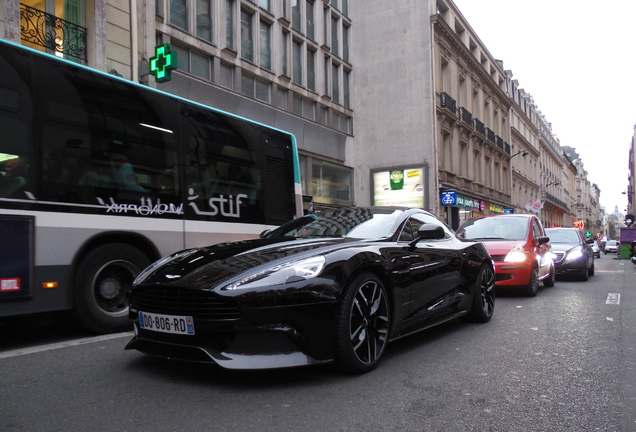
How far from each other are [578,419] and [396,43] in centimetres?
3086

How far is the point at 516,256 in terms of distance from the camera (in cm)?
911

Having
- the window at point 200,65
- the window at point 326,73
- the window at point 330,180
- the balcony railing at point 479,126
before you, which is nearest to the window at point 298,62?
the window at point 326,73

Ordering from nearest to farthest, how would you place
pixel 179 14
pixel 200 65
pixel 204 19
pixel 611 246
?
1. pixel 179 14
2. pixel 200 65
3. pixel 204 19
4. pixel 611 246

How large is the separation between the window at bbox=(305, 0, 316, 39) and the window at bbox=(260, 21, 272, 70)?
3.52 m

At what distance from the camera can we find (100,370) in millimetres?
3900

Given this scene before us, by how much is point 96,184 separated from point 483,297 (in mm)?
4461

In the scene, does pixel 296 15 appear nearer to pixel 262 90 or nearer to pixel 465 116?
pixel 262 90

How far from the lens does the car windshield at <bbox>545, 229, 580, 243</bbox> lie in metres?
14.2

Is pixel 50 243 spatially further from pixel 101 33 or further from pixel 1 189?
pixel 101 33

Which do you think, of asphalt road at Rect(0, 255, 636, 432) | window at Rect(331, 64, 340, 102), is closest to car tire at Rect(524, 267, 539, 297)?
asphalt road at Rect(0, 255, 636, 432)

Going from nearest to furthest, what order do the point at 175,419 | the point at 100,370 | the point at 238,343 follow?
the point at 175,419
the point at 238,343
the point at 100,370

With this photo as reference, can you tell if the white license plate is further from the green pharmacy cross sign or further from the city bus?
the green pharmacy cross sign

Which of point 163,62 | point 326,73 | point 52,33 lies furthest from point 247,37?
point 52,33

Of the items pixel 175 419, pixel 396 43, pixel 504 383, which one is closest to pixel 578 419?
pixel 504 383
